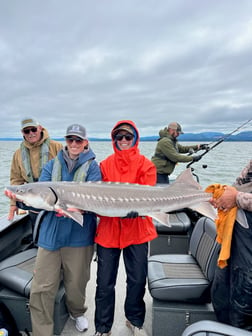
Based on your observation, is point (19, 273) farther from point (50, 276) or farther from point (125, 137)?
point (125, 137)

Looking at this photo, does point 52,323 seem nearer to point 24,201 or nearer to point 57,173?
point 24,201

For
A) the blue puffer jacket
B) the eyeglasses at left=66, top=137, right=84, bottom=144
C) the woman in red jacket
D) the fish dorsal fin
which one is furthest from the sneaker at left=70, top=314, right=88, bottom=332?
the eyeglasses at left=66, top=137, right=84, bottom=144

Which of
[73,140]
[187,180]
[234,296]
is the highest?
[73,140]

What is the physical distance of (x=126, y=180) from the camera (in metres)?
2.52

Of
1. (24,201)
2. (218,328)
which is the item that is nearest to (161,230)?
(24,201)

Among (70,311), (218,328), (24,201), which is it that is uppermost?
(24,201)

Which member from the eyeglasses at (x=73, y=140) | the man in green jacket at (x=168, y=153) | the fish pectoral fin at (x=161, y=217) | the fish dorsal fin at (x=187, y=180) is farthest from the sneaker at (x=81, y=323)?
the man in green jacket at (x=168, y=153)

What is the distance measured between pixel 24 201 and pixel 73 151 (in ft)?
2.11

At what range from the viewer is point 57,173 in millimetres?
2447

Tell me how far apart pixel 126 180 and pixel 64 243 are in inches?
32.2

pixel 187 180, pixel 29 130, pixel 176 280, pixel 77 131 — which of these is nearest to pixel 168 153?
pixel 187 180

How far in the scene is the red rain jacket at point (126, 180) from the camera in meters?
2.35

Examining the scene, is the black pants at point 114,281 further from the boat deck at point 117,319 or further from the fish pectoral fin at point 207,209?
the fish pectoral fin at point 207,209

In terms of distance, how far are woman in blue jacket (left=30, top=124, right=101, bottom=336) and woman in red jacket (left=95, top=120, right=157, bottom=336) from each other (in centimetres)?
15
